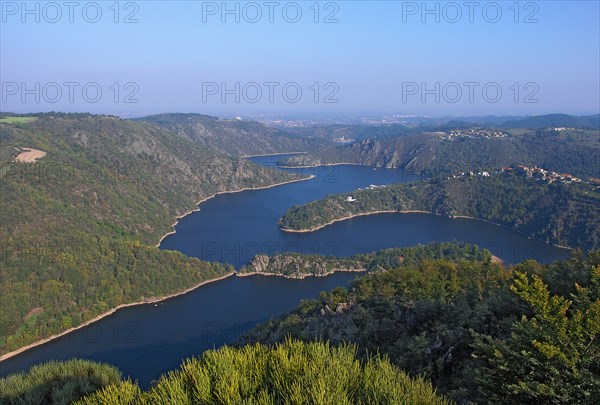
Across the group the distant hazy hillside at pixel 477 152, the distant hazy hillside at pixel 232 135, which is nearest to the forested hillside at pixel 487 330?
the distant hazy hillside at pixel 477 152

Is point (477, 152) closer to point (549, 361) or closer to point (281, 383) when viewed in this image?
point (549, 361)

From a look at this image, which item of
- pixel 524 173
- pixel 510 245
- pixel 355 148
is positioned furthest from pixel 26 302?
pixel 355 148

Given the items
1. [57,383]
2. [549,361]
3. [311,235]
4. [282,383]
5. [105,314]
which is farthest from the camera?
[311,235]

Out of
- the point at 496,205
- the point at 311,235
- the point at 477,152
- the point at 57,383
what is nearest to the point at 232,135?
the point at 477,152

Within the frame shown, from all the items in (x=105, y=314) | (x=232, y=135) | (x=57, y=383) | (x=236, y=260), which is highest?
(x=232, y=135)

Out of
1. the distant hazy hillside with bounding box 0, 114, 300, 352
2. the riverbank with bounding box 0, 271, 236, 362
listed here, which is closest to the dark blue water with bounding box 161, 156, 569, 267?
the distant hazy hillside with bounding box 0, 114, 300, 352

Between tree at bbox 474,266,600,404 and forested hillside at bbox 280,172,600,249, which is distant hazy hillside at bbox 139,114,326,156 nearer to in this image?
forested hillside at bbox 280,172,600,249

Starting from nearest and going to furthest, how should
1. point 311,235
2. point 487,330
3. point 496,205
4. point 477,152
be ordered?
point 487,330
point 311,235
point 496,205
point 477,152
